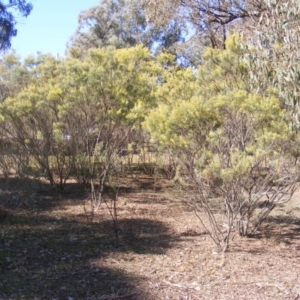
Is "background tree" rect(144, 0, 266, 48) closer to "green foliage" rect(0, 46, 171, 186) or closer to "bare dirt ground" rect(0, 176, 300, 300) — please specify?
"green foliage" rect(0, 46, 171, 186)

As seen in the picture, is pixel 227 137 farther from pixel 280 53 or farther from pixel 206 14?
pixel 206 14

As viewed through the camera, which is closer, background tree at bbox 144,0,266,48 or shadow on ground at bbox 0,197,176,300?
shadow on ground at bbox 0,197,176,300

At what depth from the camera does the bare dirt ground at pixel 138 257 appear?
16.2 feet

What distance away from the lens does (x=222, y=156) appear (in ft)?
19.1

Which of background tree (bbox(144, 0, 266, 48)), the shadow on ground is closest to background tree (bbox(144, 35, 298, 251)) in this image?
the shadow on ground

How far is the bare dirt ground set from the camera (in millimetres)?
4945

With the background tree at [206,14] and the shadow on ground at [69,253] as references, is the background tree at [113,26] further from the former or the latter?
the shadow on ground at [69,253]

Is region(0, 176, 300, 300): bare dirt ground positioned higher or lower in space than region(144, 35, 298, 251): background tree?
lower

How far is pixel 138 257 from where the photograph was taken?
241 inches

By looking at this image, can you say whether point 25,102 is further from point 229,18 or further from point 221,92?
point 229,18

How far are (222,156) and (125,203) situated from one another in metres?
4.38

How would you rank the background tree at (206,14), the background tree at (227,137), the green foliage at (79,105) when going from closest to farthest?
the background tree at (227,137) < the green foliage at (79,105) < the background tree at (206,14)

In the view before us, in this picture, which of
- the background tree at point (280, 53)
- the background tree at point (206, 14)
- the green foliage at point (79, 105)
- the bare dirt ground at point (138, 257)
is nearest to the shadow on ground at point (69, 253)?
the bare dirt ground at point (138, 257)

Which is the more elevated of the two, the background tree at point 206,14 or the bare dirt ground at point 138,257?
the background tree at point 206,14
